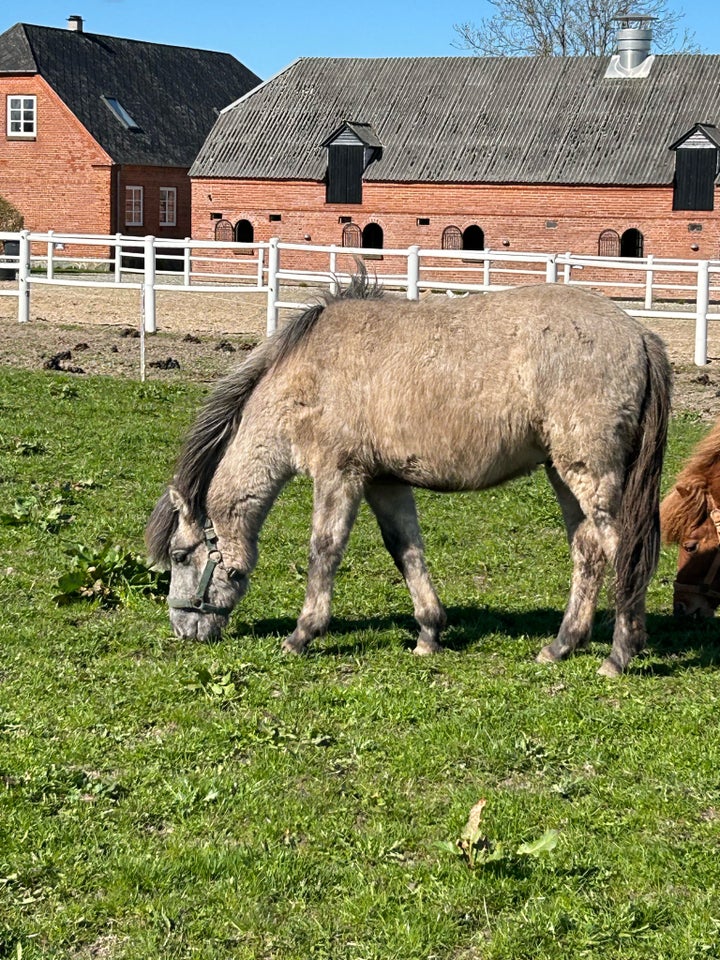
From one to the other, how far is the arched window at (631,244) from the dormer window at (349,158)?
8.56 m

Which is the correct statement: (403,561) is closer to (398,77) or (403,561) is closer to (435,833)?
(435,833)

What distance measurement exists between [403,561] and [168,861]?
2807 millimetres

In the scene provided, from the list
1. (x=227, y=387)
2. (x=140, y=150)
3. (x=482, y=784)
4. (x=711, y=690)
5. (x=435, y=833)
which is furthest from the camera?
(x=140, y=150)

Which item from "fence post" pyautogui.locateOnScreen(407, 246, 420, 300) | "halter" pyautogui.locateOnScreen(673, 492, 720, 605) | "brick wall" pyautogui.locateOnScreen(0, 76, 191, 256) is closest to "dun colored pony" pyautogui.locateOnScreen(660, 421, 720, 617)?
"halter" pyautogui.locateOnScreen(673, 492, 720, 605)

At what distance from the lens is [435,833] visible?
5035 mm

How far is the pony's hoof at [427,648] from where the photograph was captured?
716 cm

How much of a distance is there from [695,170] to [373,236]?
430 inches

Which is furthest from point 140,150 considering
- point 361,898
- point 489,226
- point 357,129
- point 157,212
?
point 361,898

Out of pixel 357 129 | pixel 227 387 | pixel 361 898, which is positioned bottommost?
pixel 361 898

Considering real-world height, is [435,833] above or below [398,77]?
below

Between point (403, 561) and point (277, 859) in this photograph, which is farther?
point (403, 561)

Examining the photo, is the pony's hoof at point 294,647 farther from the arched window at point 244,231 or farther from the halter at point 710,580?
the arched window at point 244,231

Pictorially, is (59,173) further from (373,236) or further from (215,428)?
(215,428)

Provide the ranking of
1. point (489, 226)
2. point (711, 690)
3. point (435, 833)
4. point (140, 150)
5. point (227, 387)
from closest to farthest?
point (435, 833), point (711, 690), point (227, 387), point (489, 226), point (140, 150)
